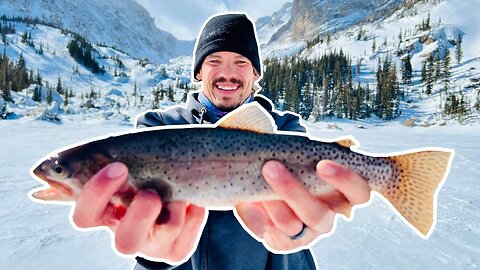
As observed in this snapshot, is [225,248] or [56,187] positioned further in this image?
[225,248]

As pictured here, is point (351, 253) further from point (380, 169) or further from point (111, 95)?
point (111, 95)

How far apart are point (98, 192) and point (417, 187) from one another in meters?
2.03

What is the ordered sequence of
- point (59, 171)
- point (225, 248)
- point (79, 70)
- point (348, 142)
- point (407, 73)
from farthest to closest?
1. point (79, 70)
2. point (407, 73)
3. point (225, 248)
4. point (348, 142)
5. point (59, 171)

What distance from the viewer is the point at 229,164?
7.32 ft

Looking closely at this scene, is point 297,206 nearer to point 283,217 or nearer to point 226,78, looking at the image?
point 283,217

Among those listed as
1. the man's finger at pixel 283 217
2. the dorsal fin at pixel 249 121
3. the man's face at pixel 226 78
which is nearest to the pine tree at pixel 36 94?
the man's face at pixel 226 78

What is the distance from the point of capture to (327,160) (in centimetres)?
225

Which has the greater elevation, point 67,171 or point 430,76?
point 430,76

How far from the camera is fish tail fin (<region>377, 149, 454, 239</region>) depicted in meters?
2.37

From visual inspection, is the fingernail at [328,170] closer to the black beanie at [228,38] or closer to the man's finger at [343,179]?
the man's finger at [343,179]

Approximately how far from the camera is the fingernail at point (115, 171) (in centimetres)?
201

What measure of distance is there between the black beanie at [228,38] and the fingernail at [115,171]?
157 centimetres

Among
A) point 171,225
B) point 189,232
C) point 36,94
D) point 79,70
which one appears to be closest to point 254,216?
point 189,232

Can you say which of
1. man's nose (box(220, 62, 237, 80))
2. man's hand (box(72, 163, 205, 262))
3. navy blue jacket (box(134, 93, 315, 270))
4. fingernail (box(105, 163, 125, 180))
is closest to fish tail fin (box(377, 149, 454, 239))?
navy blue jacket (box(134, 93, 315, 270))
